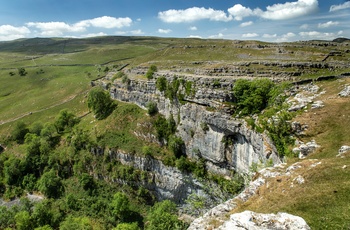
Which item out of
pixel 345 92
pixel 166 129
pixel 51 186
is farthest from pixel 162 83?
pixel 51 186

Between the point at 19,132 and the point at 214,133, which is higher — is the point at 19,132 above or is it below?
below

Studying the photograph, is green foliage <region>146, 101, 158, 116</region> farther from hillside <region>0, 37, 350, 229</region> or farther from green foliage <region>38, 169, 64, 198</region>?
green foliage <region>38, 169, 64, 198</region>

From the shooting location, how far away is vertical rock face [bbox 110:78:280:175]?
150ft

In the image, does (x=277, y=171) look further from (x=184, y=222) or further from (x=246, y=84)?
(x=184, y=222)

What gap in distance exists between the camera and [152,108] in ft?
240

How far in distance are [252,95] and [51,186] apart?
61.9 meters

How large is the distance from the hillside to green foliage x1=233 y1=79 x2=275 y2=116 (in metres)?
0.22

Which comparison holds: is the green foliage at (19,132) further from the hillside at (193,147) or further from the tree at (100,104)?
the tree at (100,104)

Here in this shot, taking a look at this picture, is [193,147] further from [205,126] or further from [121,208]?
[121,208]

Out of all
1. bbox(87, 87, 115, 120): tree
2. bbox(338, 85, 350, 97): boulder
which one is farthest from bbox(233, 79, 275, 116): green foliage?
bbox(87, 87, 115, 120): tree

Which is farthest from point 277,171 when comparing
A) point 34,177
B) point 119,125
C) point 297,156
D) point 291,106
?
point 34,177

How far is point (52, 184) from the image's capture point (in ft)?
227

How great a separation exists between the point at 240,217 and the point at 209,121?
124 ft

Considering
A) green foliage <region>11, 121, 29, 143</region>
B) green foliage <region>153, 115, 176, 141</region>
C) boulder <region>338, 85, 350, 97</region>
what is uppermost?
boulder <region>338, 85, 350, 97</region>
